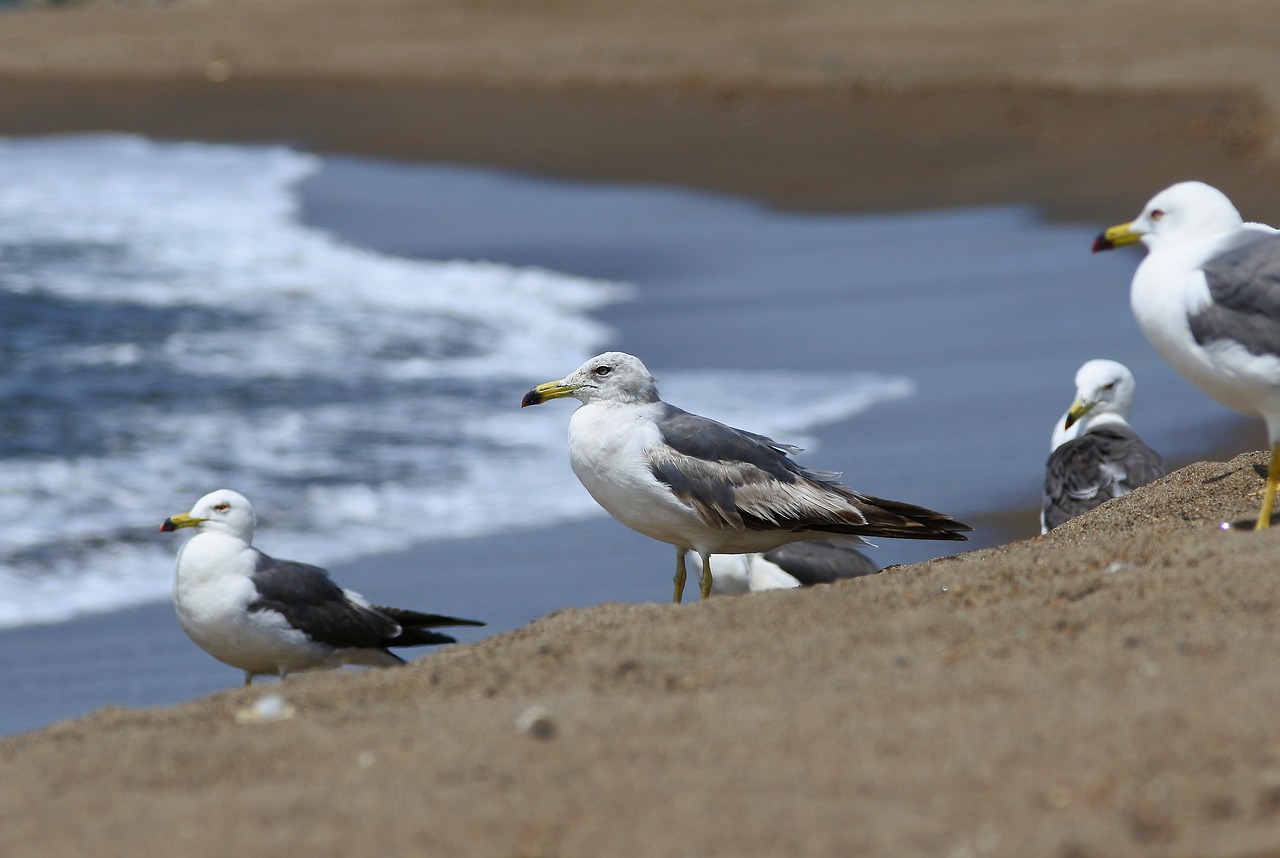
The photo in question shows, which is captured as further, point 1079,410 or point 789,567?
point 1079,410

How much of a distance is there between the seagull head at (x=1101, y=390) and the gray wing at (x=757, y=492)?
1865 mm

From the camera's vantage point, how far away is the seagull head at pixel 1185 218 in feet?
17.0

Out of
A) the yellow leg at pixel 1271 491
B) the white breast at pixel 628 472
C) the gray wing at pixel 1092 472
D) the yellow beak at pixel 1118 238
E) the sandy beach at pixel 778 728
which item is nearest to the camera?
the sandy beach at pixel 778 728

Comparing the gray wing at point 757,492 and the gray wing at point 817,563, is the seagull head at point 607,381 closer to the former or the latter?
the gray wing at point 757,492

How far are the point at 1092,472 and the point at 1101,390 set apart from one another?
790mm

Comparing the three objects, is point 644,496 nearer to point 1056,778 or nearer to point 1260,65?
point 1056,778

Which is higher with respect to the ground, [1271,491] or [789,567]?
[789,567]

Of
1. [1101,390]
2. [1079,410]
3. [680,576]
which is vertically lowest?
[680,576]

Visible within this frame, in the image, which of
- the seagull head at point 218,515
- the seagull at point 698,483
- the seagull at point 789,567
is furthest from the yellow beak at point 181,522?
the seagull at point 789,567

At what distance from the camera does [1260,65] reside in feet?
64.6

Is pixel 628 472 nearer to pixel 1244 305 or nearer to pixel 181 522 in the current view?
pixel 181 522

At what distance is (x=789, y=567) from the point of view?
740 cm

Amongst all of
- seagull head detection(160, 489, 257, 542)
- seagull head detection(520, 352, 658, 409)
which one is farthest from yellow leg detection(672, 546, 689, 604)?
seagull head detection(160, 489, 257, 542)

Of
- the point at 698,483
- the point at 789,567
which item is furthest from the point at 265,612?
the point at 789,567
